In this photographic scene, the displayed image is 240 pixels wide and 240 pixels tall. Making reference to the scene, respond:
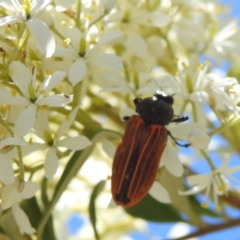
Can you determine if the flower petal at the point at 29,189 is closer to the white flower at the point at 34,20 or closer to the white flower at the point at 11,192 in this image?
the white flower at the point at 11,192

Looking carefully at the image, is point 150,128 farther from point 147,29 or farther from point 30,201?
point 147,29

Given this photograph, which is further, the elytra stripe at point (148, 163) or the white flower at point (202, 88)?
the white flower at point (202, 88)

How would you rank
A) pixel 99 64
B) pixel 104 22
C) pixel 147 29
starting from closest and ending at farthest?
pixel 99 64
pixel 104 22
pixel 147 29

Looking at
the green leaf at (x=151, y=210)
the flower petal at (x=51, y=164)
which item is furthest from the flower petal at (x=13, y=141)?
the green leaf at (x=151, y=210)

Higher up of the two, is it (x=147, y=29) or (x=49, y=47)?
(x=49, y=47)

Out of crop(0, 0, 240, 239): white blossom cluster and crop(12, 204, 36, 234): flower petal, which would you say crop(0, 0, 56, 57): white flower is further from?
crop(12, 204, 36, 234): flower petal

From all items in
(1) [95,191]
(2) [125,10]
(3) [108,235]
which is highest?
(2) [125,10]

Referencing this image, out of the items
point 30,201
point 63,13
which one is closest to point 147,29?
point 63,13
